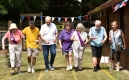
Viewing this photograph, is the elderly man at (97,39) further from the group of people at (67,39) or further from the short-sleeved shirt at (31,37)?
the short-sleeved shirt at (31,37)

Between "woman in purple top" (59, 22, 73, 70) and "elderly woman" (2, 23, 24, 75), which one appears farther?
"woman in purple top" (59, 22, 73, 70)

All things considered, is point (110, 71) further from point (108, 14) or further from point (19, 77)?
point (108, 14)

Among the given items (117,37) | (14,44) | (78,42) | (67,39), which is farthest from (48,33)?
(117,37)

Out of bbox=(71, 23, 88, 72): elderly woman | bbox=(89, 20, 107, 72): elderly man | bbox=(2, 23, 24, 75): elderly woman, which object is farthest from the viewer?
bbox=(71, 23, 88, 72): elderly woman

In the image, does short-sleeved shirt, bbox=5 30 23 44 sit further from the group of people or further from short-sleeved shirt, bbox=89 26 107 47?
short-sleeved shirt, bbox=89 26 107 47

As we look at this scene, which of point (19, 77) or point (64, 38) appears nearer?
point (19, 77)

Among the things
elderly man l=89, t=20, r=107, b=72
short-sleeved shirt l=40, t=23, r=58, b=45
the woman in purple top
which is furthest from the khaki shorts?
elderly man l=89, t=20, r=107, b=72

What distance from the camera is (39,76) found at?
8.04 meters

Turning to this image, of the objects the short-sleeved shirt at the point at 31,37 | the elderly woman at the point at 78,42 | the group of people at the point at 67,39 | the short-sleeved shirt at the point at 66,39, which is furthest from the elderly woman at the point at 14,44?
the elderly woman at the point at 78,42

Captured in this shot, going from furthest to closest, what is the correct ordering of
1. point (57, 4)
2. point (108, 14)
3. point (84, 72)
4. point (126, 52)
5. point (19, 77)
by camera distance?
point (57, 4) < point (108, 14) < point (126, 52) < point (84, 72) < point (19, 77)

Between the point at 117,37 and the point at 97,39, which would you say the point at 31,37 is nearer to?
the point at 97,39

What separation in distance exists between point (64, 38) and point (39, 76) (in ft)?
5.48

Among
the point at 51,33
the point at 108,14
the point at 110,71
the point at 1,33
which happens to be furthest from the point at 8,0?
the point at 110,71

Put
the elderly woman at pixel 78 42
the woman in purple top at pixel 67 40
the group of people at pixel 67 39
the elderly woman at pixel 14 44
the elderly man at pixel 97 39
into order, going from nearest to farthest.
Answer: the elderly woman at pixel 14 44 → the group of people at pixel 67 39 → the elderly man at pixel 97 39 → the elderly woman at pixel 78 42 → the woman in purple top at pixel 67 40
